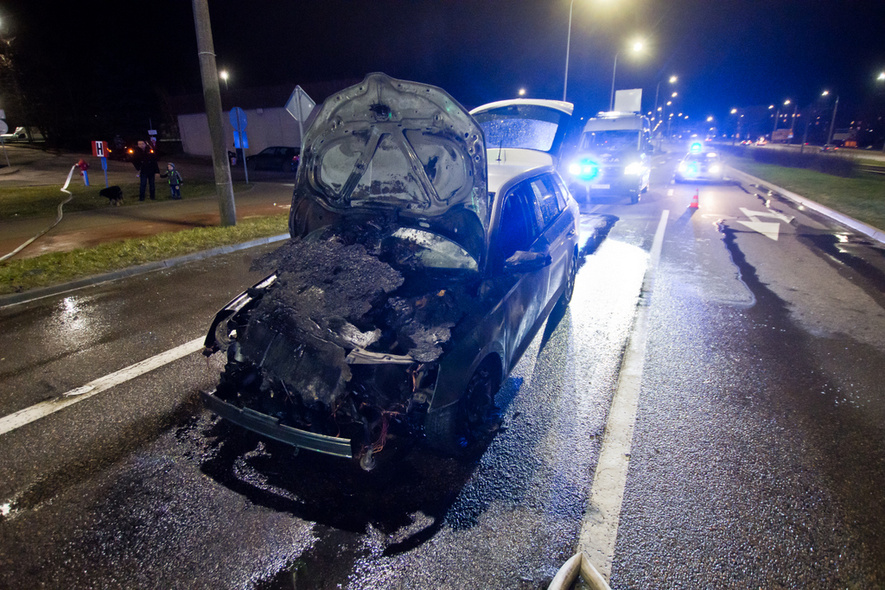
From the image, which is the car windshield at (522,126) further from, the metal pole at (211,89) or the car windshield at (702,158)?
the car windshield at (702,158)

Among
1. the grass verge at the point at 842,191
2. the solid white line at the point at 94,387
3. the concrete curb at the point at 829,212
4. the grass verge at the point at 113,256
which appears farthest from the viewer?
the grass verge at the point at 842,191

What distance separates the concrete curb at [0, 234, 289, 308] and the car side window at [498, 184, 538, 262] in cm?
654

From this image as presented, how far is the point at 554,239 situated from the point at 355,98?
2424mm

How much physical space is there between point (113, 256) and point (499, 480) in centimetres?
795

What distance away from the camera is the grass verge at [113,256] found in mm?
6852

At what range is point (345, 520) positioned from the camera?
2.75 m

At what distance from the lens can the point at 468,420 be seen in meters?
3.26

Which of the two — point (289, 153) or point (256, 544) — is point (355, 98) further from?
point (289, 153)

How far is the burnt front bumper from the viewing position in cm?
263

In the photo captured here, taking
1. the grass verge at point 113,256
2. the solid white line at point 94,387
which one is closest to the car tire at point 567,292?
the solid white line at point 94,387

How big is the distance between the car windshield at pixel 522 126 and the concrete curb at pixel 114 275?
17.6 feet

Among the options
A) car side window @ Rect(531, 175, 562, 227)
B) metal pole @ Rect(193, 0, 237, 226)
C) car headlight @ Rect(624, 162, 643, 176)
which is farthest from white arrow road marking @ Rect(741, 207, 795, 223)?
metal pole @ Rect(193, 0, 237, 226)

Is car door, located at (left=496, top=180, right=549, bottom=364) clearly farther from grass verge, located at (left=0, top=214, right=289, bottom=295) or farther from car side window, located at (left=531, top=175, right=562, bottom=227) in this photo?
grass verge, located at (left=0, top=214, right=289, bottom=295)

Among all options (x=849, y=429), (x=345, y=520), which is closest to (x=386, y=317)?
(x=345, y=520)
